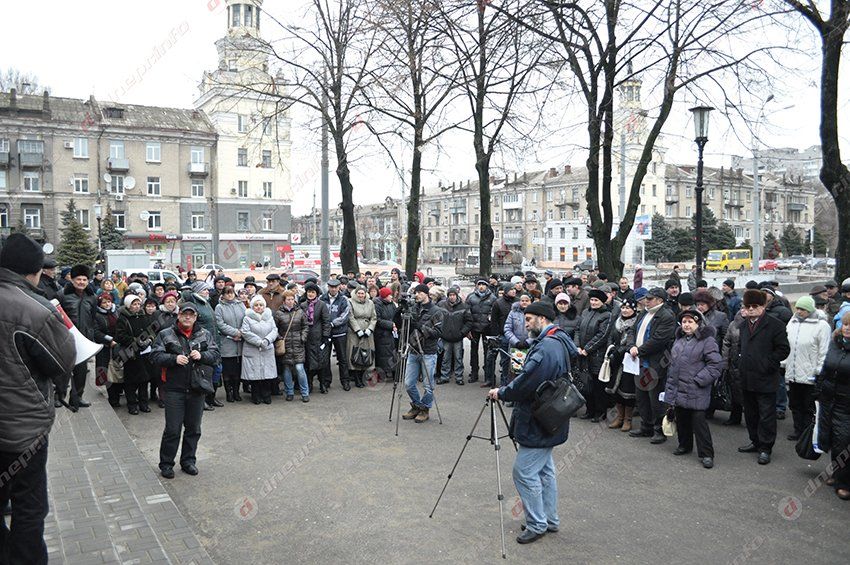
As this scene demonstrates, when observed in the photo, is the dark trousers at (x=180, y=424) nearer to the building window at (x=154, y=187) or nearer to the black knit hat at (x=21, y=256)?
the black knit hat at (x=21, y=256)

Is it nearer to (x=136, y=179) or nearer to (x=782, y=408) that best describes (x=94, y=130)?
(x=136, y=179)

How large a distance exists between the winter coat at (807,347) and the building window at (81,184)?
60.1 m

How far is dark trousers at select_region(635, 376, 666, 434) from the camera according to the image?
8516 mm

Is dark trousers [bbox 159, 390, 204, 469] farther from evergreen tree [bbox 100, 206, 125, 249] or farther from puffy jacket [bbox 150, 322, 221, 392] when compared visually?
evergreen tree [bbox 100, 206, 125, 249]

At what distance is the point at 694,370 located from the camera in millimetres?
7480

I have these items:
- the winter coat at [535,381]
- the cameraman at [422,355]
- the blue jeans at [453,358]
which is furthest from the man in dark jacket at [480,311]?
the winter coat at [535,381]

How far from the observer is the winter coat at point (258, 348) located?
10.3m

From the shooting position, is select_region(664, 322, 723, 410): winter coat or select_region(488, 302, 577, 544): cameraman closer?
select_region(488, 302, 577, 544): cameraman

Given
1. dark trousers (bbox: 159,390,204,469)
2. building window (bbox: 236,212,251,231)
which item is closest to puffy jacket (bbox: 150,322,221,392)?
dark trousers (bbox: 159,390,204,469)

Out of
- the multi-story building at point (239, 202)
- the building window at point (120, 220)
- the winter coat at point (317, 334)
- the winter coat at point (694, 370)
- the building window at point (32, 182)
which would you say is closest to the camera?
the winter coat at point (694, 370)

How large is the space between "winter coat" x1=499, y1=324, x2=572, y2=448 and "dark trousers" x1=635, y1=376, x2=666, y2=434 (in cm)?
369

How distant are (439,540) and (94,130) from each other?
196ft

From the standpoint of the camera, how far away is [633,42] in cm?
1412

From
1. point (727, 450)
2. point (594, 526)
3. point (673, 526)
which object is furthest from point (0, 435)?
point (727, 450)
